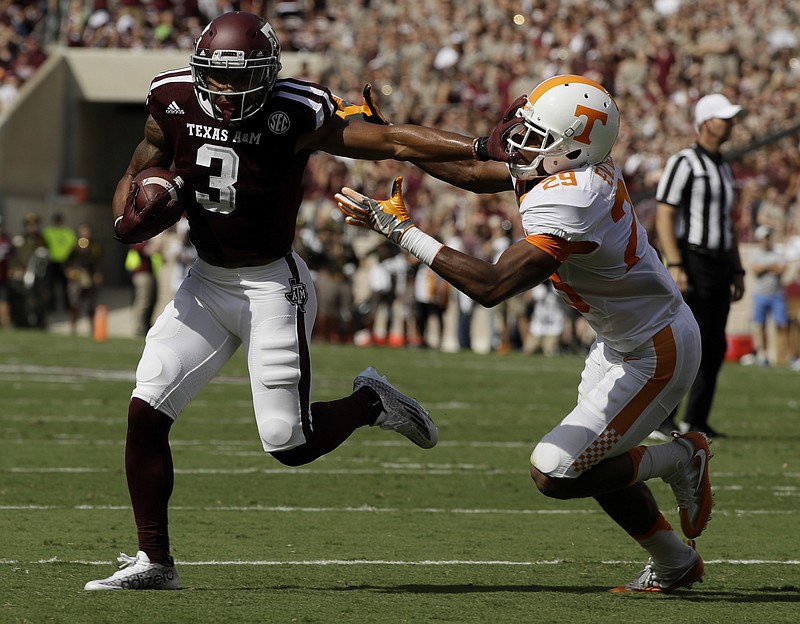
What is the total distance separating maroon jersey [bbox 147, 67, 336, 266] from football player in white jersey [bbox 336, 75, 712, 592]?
40 centimetres

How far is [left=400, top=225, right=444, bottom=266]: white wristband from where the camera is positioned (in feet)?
14.3

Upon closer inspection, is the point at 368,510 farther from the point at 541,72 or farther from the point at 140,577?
the point at 541,72

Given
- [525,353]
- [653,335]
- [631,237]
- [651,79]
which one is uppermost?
[651,79]

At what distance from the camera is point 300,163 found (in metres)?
4.86

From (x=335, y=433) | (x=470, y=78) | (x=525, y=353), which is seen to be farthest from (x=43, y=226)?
(x=335, y=433)

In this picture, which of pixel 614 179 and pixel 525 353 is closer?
pixel 614 179

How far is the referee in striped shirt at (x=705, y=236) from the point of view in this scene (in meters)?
8.64

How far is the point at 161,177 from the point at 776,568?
2.54 metres

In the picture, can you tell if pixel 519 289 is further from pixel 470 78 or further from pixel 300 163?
pixel 470 78

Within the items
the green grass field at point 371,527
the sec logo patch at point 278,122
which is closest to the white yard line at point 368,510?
the green grass field at point 371,527

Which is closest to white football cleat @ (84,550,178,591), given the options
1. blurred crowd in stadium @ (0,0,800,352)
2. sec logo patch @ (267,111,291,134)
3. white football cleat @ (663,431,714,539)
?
sec logo patch @ (267,111,291,134)

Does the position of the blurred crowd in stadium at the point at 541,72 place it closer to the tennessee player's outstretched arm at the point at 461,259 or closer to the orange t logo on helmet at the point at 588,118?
the orange t logo on helmet at the point at 588,118

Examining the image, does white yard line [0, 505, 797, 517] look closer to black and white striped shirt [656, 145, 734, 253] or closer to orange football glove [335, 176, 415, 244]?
orange football glove [335, 176, 415, 244]

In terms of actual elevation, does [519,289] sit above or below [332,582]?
above
